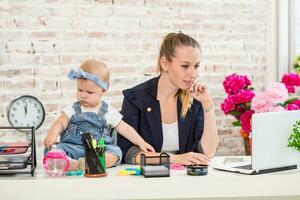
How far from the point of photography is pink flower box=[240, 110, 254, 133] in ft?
11.3

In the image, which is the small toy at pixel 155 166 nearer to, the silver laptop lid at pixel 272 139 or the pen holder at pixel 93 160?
the pen holder at pixel 93 160

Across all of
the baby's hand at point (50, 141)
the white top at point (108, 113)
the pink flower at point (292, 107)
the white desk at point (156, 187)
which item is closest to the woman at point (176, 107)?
the white top at point (108, 113)

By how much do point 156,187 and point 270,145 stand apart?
0.49 meters

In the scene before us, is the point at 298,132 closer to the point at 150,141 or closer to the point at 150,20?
the point at 150,141

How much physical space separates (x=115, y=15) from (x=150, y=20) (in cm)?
26

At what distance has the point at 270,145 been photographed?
2.00m

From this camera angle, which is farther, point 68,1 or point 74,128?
point 68,1

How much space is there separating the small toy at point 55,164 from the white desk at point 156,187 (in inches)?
1.4

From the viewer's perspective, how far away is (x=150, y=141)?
2646 mm

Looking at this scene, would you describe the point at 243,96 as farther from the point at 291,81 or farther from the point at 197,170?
the point at 197,170

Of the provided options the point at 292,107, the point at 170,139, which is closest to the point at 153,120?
the point at 170,139

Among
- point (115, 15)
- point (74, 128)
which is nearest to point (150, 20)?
point (115, 15)

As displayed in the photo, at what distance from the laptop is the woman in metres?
0.50

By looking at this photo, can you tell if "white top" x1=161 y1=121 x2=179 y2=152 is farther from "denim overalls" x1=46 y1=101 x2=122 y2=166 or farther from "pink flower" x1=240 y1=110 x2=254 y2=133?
"pink flower" x1=240 y1=110 x2=254 y2=133
